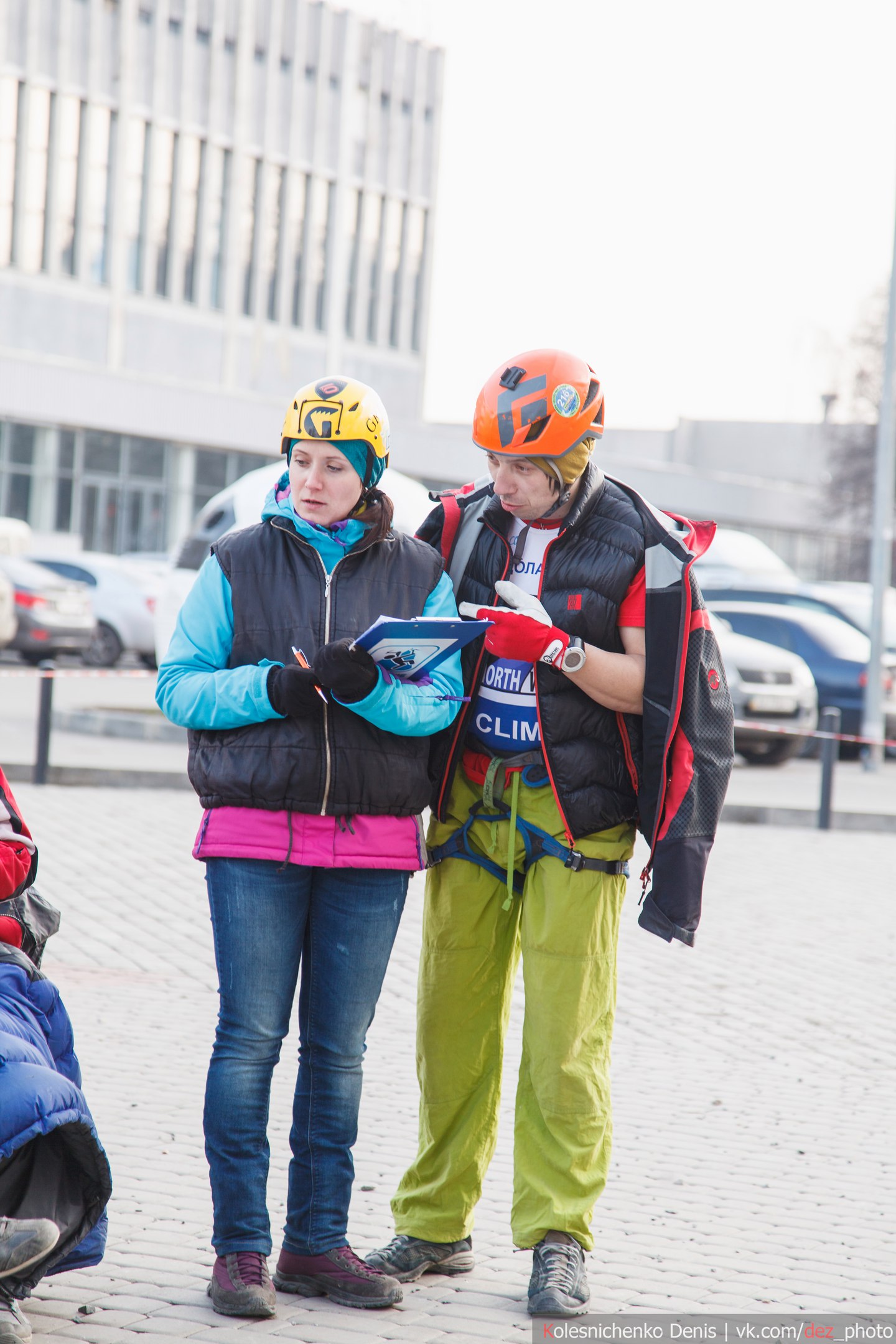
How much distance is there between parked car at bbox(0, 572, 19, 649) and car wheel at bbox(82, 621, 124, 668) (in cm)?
164

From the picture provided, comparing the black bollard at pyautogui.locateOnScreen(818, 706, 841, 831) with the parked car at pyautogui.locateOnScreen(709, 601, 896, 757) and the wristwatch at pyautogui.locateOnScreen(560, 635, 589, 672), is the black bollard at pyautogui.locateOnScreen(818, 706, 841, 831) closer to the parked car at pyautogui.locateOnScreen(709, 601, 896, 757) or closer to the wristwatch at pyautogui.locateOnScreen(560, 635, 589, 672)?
the parked car at pyautogui.locateOnScreen(709, 601, 896, 757)

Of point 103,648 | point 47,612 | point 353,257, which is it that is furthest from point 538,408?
point 353,257

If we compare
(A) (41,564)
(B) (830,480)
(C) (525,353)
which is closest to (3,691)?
(A) (41,564)

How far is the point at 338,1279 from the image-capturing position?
3723 mm

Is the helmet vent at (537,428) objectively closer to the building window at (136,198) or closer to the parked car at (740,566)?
the parked car at (740,566)

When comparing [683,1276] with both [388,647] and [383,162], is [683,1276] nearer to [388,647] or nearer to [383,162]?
[388,647]

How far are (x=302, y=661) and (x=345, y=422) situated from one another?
1.76 ft

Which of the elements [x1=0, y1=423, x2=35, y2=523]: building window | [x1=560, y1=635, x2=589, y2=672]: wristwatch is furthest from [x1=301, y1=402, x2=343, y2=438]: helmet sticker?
[x1=0, y1=423, x2=35, y2=523]: building window

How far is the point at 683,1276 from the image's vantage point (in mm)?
4016

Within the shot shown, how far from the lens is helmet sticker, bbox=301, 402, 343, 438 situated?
371 centimetres

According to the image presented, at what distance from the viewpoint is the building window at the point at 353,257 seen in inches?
2068

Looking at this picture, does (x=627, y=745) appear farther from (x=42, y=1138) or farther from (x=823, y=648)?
(x=823, y=648)

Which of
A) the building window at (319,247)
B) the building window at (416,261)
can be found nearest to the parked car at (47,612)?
the building window at (319,247)

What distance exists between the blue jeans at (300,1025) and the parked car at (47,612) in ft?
64.9
